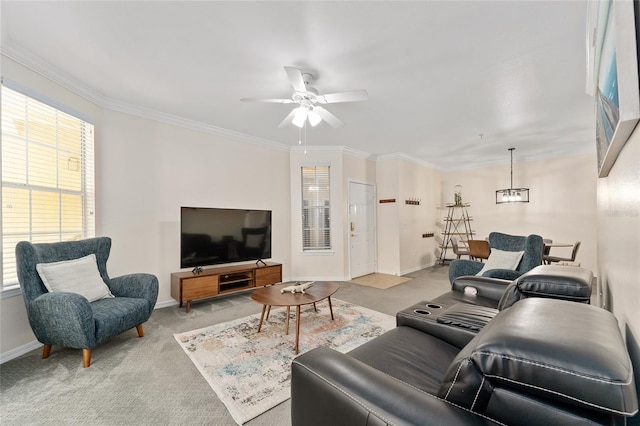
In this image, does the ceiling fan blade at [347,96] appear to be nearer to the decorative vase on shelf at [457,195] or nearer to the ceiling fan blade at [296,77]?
the ceiling fan blade at [296,77]

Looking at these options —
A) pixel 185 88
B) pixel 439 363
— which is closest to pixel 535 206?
pixel 439 363

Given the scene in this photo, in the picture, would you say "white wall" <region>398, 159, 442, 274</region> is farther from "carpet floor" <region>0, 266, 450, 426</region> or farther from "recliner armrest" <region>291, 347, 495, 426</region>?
"recliner armrest" <region>291, 347, 495, 426</region>

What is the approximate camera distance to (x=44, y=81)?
106 inches

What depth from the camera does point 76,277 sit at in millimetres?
2564

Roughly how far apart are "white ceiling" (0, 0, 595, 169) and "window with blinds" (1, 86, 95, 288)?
1.52 feet

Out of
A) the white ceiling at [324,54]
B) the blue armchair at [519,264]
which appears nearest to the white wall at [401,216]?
the white ceiling at [324,54]

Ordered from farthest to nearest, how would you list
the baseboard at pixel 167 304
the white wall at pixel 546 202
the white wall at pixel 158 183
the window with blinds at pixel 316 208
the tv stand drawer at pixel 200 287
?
the white wall at pixel 546 202 < the window with blinds at pixel 316 208 < the baseboard at pixel 167 304 < the tv stand drawer at pixel 200 287 < the white wall at pixel 158 183

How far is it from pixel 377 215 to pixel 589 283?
4.84 meters

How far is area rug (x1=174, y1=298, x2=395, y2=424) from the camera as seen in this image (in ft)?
6.27

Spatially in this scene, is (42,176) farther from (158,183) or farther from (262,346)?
(262,346)

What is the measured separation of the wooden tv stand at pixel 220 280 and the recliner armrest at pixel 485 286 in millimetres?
2799

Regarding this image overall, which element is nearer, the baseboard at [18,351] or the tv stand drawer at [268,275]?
the baseboard at [18,351]

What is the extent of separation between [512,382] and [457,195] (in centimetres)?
706

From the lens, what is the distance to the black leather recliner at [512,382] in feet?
1.92
